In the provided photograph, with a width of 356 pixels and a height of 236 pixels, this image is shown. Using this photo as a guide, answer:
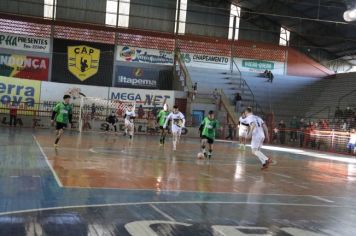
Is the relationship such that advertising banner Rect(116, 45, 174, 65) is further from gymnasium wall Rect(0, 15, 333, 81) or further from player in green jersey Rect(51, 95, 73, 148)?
player in green jersey Rect(51, 95, 73, 148)

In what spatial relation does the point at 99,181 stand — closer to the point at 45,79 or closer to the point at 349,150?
the point at 349,150

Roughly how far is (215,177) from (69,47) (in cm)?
3478

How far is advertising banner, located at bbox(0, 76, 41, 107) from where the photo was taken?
39156mm

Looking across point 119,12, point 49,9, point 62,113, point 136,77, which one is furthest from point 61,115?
point 119,12

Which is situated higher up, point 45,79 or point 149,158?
point 45,79

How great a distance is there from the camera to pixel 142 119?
140 ft

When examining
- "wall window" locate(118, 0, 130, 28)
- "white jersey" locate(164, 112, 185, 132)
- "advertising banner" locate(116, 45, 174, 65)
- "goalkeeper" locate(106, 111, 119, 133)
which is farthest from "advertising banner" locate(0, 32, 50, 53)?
"white jersey" locate(164, 112, 185, 132)

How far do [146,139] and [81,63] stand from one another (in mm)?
16109

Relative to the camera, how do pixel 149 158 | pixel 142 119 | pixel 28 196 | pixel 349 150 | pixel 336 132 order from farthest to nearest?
pixel 142 119 → pixel 336 132 → pixel 349 150 → pixel 149 158 → pixel 28 196

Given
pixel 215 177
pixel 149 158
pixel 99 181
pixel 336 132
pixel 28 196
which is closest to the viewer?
pixel 28 196

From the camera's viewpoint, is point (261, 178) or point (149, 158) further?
point (149, 158)

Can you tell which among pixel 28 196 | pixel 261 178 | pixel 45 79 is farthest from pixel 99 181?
pixel 45 79

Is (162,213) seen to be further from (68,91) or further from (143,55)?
(143,55)

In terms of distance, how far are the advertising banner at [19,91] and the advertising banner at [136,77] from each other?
354 inches
